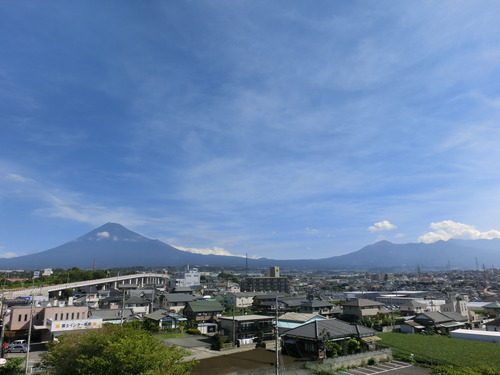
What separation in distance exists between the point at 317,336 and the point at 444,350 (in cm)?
1406

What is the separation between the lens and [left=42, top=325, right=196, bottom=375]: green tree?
498 inches

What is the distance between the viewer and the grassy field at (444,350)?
2570 centimetres

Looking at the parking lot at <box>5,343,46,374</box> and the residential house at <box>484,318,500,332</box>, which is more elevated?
the parking lot at <box>5,343,46,374</box>

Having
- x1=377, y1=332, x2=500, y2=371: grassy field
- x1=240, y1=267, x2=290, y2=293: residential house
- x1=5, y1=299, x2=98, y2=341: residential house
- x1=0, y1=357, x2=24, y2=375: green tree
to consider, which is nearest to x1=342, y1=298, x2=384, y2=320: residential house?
x1=377, y1=332, x2=500, y2=371: grassy field

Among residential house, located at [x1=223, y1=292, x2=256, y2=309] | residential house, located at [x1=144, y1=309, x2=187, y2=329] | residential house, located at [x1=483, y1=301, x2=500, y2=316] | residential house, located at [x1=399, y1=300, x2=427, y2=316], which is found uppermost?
residential house, located at [x1=144, y1=309, x2=187, y2=329]

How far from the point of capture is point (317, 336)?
25250 millimetres

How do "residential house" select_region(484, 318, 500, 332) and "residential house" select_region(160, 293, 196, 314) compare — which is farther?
"residential house" select_region(160, 293, 196, 314)

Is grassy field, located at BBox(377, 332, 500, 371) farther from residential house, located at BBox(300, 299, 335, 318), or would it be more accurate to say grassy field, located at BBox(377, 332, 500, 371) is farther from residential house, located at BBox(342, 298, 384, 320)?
residential house, located at BBox(300, 299, 335, 318)

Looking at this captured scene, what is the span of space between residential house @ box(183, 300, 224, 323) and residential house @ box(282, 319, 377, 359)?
1720 centimetres

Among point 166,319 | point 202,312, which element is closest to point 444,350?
point 202,312

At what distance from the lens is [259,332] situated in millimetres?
32625

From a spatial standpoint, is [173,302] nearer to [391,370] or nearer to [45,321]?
[45,321]

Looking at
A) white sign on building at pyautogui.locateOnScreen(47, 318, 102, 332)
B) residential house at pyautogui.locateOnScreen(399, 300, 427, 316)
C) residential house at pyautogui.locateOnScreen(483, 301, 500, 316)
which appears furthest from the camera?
residential house at pyautogui.locateOnScreen(483, 301, 500, 316)

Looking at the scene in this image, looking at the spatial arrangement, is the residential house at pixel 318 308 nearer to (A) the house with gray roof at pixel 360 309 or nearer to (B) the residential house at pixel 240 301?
(A) the house with gray roof at pixel 360 309
